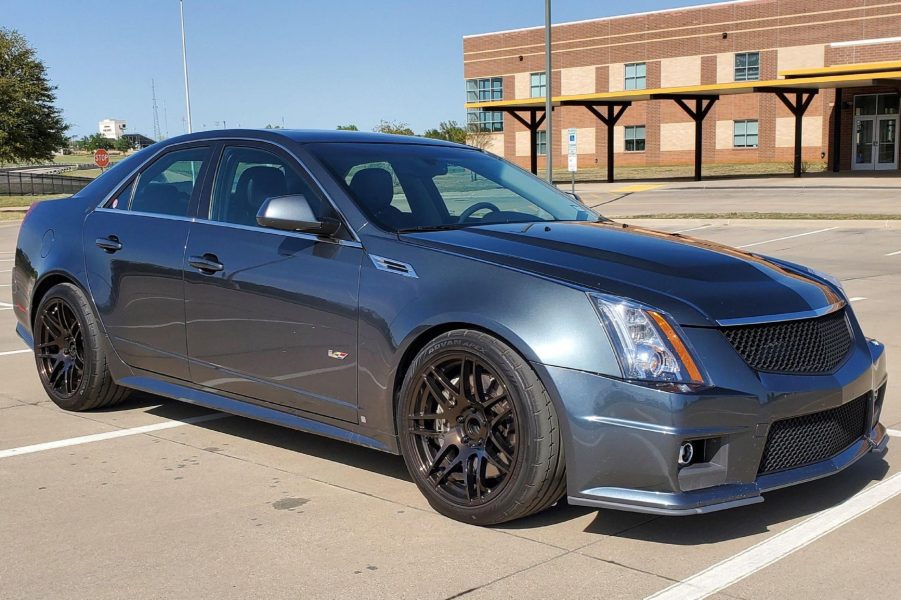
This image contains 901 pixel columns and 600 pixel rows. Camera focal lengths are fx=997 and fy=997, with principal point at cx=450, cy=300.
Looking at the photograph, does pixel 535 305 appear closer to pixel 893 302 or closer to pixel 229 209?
pixel 229 209

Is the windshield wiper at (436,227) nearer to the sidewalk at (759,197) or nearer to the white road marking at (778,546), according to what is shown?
the white road marking at (778,546)

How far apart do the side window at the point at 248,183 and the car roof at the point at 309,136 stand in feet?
0.33

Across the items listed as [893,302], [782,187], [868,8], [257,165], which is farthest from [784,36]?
[257,165]

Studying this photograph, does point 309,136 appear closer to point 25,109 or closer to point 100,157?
point 100,157

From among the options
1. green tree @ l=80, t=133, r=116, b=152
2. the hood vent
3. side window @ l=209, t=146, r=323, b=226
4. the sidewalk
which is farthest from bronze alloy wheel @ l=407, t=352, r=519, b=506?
green tree @ l=80, t=133, r=116, b=152

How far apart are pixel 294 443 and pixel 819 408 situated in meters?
2.89

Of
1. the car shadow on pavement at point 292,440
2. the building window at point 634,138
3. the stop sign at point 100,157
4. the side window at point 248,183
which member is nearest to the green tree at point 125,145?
the building window at point 634,138

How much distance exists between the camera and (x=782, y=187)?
3591 centimetres

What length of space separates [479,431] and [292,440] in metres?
1.87

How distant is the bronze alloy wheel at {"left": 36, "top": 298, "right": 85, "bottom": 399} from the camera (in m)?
6.22

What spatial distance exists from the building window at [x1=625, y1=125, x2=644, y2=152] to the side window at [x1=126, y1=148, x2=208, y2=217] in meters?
57.6

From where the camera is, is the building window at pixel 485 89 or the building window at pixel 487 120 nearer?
the building window at pixel 485 89

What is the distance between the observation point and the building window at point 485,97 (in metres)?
67.6

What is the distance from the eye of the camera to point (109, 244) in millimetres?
5898
